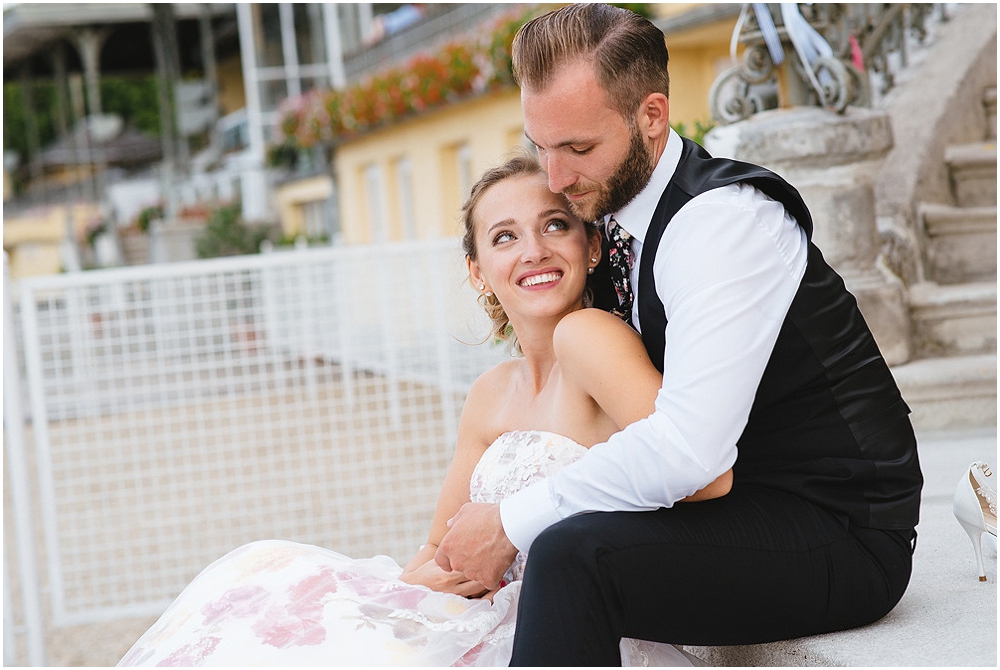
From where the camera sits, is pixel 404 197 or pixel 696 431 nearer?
pixel 696 431

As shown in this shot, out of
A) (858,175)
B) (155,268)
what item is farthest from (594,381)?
(155,268)

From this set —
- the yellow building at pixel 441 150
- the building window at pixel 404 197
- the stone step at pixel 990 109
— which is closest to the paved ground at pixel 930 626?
the stone step at pixel 990 109

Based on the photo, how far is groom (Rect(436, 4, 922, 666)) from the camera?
1.75m

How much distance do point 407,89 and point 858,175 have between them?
9490 millimetres

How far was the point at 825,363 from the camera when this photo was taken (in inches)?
75.9

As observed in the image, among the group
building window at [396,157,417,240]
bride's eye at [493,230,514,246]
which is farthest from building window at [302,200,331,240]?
bride's eye at [493,230,514,246]

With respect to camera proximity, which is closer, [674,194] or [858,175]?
[674,194]

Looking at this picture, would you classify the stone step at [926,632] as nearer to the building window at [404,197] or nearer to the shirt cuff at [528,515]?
the shirt cuff at [528,515]

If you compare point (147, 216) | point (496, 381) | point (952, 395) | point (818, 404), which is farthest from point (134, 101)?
point (818, 404)

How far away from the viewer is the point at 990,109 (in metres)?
5.56

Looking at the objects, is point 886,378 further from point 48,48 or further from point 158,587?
point 48,48

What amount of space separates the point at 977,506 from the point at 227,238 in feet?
57.2

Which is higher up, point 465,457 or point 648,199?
point 648,199

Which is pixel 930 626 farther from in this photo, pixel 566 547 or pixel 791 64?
pixel 791 64
